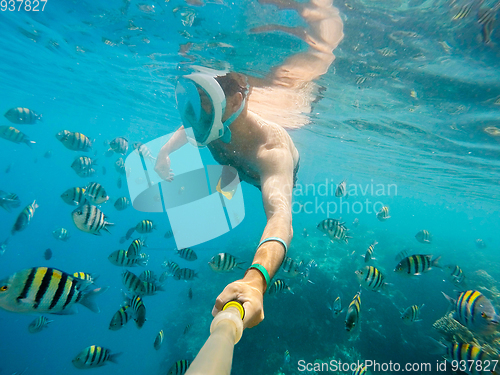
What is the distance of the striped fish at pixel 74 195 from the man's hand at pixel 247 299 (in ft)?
18.9

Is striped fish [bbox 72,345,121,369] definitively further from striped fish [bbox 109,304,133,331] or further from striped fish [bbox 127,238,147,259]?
striped fish [bbox 127,238,147,259]

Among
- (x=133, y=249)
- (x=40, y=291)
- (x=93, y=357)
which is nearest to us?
(x=40, y=291)

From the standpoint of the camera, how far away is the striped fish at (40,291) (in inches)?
89.7

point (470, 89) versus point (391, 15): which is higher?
point (391, 15)

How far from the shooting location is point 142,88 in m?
18.3

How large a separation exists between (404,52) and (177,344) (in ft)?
56.7

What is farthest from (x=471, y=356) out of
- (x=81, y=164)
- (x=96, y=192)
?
(x=81, y=164)

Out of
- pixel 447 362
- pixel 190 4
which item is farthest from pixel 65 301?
pixel 447 362

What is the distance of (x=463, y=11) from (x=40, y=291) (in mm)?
9895

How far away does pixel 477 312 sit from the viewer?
14.0ft

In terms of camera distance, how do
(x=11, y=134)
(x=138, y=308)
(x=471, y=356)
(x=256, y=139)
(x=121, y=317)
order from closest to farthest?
(x=471, y=356) < (x=256, y=139) < (x=138, y=308) < (x=121, y=317) < (x=11, y=134)

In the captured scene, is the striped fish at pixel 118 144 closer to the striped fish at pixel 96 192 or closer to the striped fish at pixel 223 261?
the striped fish at pixel 96 192

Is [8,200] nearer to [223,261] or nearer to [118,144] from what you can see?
[118,144]

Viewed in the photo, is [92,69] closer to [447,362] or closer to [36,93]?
[36,93]
